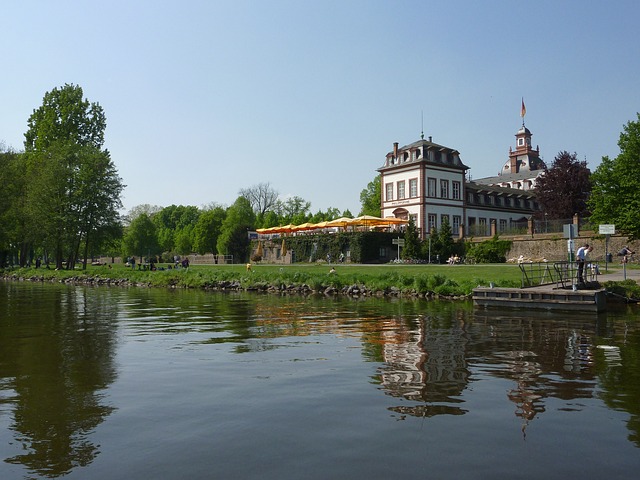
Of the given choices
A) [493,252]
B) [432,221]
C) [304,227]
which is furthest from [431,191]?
[493,252]

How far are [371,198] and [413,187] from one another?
1040 inches

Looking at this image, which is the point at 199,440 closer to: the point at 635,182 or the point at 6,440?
the point at 6,440

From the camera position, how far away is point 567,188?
65.6m

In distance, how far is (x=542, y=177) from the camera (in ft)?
228

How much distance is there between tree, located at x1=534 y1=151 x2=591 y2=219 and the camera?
64.8m

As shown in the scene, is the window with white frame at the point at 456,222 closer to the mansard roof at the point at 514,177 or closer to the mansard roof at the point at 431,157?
the mansard roof at the point at 431,157

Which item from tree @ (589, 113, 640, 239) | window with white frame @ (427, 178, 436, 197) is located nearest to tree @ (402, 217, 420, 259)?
window with white frame @ (427, 178, 436, 197)

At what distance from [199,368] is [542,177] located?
66767 mm

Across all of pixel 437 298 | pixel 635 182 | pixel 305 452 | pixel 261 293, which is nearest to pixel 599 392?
pixel 305 452

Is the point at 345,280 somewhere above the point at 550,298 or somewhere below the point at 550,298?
above

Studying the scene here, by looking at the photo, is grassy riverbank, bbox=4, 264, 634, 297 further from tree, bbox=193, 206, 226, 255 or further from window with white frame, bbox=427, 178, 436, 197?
tree, bbox=193, 206, 226, 255

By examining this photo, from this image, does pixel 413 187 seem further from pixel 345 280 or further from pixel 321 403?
pixel 321 403

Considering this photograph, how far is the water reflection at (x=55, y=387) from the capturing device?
6348 millimetres

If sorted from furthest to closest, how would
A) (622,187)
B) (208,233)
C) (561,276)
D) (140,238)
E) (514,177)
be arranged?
(514,177) → (140,238) → (208,233) → (622,187) → (561,276)
